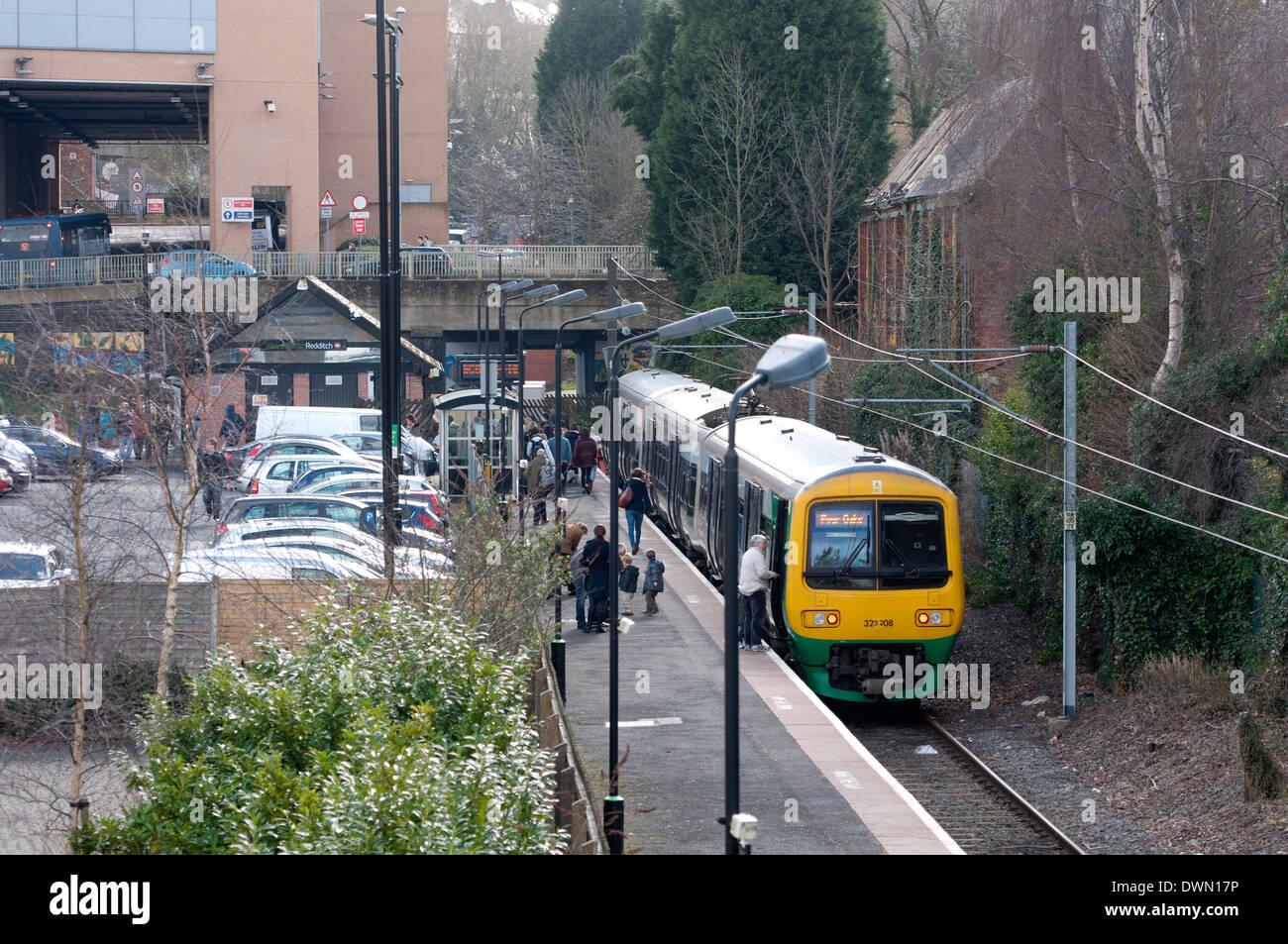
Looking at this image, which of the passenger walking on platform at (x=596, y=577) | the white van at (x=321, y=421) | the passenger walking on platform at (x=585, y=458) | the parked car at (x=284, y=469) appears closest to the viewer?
the passenger walking on platform at (x=596, y=577)

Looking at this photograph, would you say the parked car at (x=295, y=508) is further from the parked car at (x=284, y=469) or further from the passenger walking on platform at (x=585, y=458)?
the passenger walking on platform at (x=585, y=458)

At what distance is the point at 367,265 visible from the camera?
46.5 meters

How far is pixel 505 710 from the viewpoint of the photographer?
8758mm

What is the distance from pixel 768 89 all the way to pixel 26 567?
31.0m

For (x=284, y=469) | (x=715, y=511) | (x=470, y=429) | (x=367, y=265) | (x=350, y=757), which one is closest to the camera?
(x=350, y=757)

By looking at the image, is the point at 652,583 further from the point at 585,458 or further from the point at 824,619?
the point at 585,458

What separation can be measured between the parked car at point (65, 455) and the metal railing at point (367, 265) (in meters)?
25.7

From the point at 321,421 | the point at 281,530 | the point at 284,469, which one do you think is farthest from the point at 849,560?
the point at 321,421

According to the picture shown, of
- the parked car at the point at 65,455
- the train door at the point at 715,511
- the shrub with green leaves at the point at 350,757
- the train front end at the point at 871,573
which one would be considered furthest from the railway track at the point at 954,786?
the parked car at the point at 65,455

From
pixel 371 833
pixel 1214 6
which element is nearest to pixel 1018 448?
pixel 1214 6

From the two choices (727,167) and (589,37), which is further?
(589,37)

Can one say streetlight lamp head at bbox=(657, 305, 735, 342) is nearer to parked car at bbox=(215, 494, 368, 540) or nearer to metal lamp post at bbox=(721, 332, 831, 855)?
metal lamp post at bbox=(721, 332, 831, 855)

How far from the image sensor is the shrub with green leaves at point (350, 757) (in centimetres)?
626
